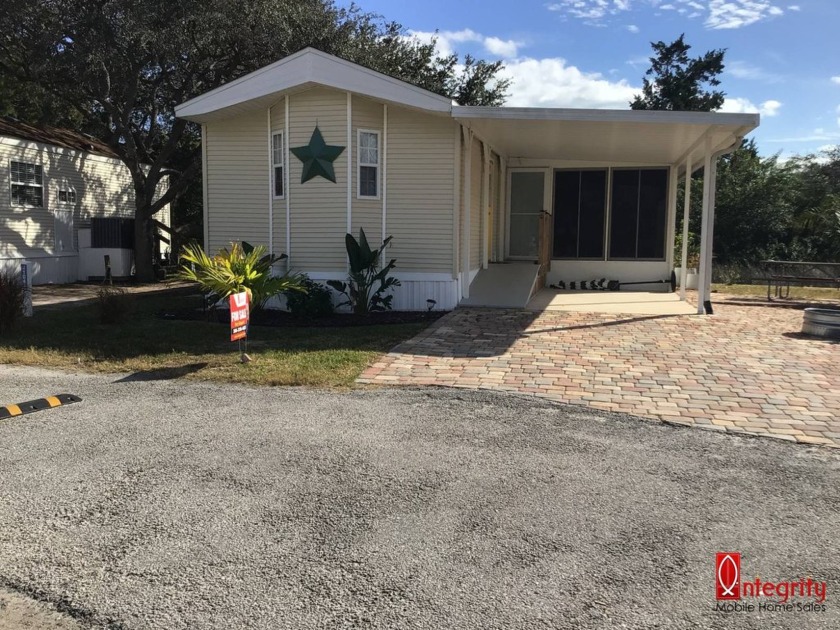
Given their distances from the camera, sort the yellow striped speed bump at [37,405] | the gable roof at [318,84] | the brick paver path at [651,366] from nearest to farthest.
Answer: the yellow striped speed bump at [37,405] → the brick paver path at [651,366] → the gable roof at [318,84]

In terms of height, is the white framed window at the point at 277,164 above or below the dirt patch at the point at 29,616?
above

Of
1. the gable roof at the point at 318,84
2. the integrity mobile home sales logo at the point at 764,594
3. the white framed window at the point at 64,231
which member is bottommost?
the integrity mobile home sales logo at the point at 764,594

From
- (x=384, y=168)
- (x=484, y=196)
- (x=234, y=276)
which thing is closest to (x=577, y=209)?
(x=484, y=196)

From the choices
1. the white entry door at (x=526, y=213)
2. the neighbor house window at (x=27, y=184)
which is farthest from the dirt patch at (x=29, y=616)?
the neighbor house window at (x=27, y=184)

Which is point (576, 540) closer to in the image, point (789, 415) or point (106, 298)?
point (789, 415)

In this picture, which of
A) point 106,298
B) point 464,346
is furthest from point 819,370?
point 106,298

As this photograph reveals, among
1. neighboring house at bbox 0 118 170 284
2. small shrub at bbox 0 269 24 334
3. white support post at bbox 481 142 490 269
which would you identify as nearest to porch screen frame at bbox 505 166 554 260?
white support post at bbox 481 142 490 269

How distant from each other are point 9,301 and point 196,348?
3231 millimetres

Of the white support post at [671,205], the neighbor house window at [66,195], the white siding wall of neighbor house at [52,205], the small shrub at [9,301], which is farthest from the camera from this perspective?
the neighbor house window at [66,195]

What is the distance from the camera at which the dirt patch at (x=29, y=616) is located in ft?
8.72

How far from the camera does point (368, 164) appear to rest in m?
11.5

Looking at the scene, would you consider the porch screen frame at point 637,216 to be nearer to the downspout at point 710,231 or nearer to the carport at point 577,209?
the carport at point 577,209

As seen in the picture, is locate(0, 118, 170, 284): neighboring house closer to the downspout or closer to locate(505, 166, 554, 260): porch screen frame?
locate(505, 166, 554, 260): porch screen frame

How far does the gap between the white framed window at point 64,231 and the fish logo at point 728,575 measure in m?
19.2
